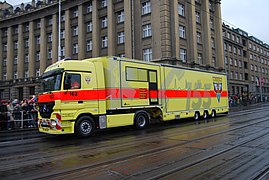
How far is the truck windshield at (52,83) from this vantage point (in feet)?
31.6

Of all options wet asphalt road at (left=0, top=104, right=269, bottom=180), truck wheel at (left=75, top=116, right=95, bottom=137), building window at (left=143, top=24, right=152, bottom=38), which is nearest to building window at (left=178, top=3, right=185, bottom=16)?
building window at (left=143, top=24, right=152, bottom=38)

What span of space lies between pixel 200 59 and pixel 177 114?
21.5 m

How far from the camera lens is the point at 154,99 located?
12.8 meters

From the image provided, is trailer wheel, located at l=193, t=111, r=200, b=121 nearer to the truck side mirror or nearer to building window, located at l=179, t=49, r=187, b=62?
the truck side mirror

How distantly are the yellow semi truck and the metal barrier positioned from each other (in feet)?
15.6

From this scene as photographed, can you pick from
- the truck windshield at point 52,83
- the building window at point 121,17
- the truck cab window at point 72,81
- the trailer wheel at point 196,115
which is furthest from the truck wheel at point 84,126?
the building window at point 121,17

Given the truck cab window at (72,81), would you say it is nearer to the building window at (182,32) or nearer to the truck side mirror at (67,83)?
the truck side mirror at (67,83)

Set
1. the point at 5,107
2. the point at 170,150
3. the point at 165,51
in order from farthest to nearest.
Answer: the point at 165,51 < the point at 5,107 < the point at 170,150

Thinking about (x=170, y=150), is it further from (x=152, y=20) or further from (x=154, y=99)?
(x=152, y=20)

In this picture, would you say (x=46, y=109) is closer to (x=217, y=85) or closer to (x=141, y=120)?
(x=141, y=120)

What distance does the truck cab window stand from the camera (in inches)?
378

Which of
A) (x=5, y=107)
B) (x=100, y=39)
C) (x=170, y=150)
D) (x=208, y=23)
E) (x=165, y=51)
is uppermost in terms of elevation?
(x=208, y=23)

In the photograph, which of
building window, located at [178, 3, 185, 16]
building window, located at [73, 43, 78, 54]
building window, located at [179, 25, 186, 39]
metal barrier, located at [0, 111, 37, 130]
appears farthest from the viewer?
building window, located at [73, 43, 78, 54]

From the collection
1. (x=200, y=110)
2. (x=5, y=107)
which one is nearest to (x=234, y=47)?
(x=200, y=110)
